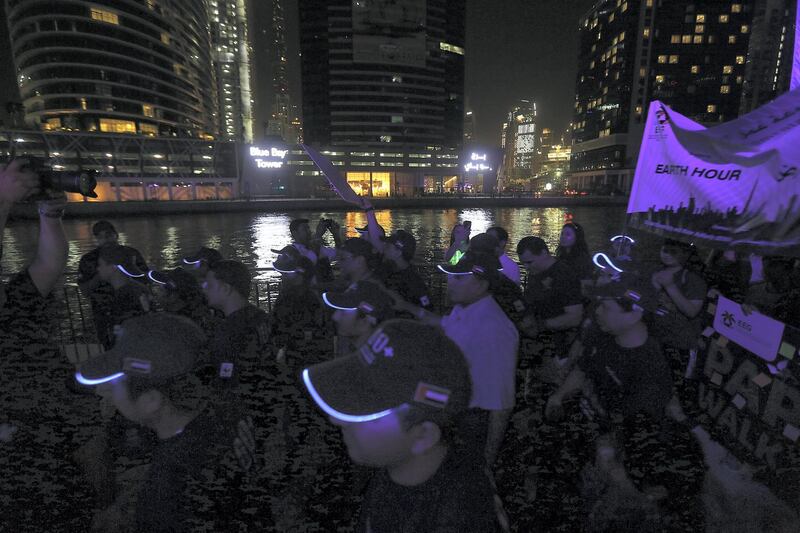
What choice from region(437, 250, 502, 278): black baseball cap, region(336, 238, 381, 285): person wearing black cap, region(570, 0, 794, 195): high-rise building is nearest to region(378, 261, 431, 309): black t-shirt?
region(336, 238, 381, 285): person wearing black cap

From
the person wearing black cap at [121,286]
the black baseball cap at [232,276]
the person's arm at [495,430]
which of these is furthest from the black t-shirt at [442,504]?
the person wearing black cap at [121,286]

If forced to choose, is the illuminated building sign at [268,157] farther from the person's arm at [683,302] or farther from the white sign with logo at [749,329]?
the white sign with logo at [749,329]

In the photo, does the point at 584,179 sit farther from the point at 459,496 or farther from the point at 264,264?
the point at 459,496

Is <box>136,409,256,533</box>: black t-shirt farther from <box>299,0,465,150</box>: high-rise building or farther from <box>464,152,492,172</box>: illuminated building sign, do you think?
<box>299,0,465,150</box>: high-rise building

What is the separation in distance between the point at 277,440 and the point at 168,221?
33.4 m

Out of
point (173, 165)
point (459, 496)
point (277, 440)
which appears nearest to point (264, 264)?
point (277, 440)

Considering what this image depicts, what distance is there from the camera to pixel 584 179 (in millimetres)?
117750

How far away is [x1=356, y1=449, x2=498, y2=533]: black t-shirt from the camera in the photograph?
1.36 meters

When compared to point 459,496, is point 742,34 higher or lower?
higher

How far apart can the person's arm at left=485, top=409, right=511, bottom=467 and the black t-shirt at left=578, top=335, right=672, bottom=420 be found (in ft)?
2.43

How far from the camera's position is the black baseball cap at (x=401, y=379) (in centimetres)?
126

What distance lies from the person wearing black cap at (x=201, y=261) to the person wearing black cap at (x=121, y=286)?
683 millimetres

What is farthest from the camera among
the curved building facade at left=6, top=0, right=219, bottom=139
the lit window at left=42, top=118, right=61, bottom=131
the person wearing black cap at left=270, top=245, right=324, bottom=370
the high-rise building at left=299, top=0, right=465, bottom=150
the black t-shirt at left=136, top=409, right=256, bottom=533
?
the high-rise building at left=299, top=0, right=465, bottom=150

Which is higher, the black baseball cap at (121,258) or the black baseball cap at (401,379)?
the black baseball cap at (401,379)
